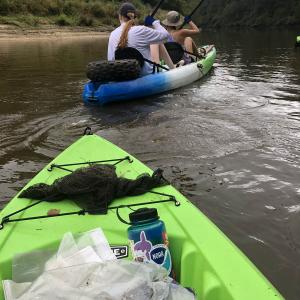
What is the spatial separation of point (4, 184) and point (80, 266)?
2352 mm

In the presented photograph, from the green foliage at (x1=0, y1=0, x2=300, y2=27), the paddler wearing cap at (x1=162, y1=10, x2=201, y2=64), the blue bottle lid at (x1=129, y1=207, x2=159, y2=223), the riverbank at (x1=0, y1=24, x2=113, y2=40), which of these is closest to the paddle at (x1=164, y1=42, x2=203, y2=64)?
the paddler wearing cap at (x1=162, y1=10, x2=201, y2=64)

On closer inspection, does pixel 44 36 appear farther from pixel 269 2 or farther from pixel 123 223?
pixel 123 223

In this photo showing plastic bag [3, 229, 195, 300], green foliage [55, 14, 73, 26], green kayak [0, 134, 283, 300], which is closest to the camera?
plastic bag [3, 229, 195, 300]

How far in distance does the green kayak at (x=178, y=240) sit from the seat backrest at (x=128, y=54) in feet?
15.0

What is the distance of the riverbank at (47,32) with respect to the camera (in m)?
25.2

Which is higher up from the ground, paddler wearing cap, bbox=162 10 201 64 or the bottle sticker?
paddler wearing cap, bbox=162 10 201 64

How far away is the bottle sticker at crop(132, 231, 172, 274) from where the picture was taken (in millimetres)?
2098

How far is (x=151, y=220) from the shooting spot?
215 centimetres

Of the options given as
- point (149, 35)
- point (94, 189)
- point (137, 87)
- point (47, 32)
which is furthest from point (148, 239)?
point (47, 32)

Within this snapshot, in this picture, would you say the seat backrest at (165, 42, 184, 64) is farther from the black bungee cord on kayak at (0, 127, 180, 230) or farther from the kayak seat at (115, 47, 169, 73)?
the black bungee cord on kayak at (0, 127, 180, 230)

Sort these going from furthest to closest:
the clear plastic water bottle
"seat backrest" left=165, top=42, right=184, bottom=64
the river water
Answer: "seat backrest" left=165, top=42, right=184, bottom=64 < the river water < the clear plastic water bottle

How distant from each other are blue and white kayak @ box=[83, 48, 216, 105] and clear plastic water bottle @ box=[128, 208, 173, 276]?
4.91 meters

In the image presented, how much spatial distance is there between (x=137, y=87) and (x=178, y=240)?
5.07 m

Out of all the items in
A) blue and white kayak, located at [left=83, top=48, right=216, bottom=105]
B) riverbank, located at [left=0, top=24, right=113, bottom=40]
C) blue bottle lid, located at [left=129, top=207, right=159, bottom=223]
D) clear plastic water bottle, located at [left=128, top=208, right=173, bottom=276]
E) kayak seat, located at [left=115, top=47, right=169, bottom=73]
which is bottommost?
riverbank, located at [left=0, top=24, right=113, bottom=40]
